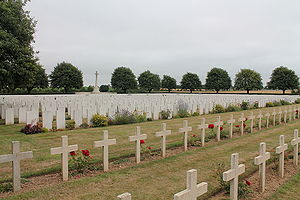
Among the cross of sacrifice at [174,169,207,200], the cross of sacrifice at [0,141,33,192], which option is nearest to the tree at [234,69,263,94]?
the cross of sacrifice at [0,141,33,192]

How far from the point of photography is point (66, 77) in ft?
160

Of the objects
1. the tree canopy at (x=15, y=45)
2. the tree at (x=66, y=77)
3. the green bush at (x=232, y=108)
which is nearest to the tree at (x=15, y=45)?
the tree canopy at (x=15, y=45)

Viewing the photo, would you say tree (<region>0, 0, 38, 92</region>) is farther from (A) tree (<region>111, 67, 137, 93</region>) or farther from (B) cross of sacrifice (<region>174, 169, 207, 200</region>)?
(A) tree (<region>111, 67, 137, 93</region>)

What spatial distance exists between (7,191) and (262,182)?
424cm

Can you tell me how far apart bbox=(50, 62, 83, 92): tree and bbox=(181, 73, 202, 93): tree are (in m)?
31.4

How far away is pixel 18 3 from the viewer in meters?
12.4

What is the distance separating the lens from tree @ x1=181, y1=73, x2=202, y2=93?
71.1 metres

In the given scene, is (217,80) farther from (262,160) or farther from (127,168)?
(262,160)

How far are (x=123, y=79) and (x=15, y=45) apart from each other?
49668 mm

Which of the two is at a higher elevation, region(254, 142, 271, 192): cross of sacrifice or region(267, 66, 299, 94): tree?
region(267, 66, 299, 94): tree

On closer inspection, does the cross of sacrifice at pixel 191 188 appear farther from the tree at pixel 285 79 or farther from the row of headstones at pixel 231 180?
the tree at pixel 285 79

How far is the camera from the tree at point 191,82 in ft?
233

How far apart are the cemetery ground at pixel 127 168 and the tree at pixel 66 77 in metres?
42.3

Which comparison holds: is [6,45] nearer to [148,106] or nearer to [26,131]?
[26,131]
